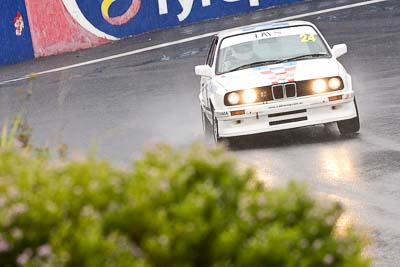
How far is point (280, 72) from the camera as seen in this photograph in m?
15.0

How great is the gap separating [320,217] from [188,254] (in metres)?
0.51

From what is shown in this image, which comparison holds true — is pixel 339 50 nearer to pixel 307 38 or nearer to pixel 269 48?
pixel 307 38

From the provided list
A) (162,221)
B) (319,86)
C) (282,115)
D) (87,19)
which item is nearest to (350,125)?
(319,86)

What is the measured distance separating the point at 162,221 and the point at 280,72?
10.9 m

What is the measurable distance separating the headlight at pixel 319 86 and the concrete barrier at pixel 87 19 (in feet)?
41.5

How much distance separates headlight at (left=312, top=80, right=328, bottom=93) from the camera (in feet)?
48.8

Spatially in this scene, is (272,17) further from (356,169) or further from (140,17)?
(356,169)

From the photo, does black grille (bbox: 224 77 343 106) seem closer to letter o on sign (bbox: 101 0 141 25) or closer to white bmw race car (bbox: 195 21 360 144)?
white bmw race car (bbox: 195 21 360 144)

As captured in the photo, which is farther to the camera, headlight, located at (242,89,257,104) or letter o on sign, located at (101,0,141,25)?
letter o on sign, located at (101,0,141,25)

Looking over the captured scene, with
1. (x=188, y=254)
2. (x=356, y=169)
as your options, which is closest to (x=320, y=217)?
(x=188, y=254)

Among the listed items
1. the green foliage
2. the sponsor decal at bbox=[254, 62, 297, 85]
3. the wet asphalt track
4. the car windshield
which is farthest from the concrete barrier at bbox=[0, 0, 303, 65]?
the green foliage

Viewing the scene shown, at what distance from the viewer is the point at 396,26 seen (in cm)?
2459

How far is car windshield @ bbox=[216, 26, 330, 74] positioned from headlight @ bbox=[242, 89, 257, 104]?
0.77 metres

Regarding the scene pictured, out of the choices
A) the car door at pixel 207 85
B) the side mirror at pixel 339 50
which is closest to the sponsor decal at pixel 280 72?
the side mirror at pixel 339 50
